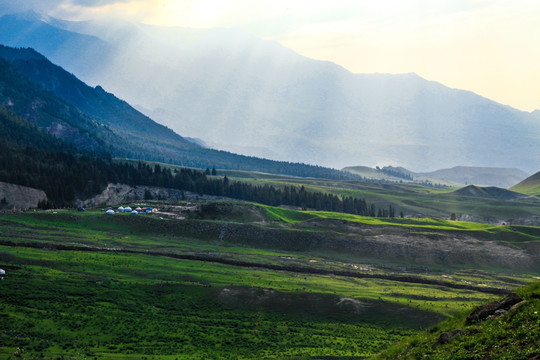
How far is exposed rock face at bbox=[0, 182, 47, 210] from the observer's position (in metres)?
185

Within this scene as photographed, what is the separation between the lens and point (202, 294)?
8088 centimetres

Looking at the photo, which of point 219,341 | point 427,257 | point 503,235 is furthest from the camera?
point 503,235

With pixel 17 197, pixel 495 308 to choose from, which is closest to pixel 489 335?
pixel 495 308

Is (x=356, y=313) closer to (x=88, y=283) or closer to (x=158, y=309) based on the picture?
(x=158, y=309)

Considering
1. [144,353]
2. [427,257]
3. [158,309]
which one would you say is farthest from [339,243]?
[144,353]

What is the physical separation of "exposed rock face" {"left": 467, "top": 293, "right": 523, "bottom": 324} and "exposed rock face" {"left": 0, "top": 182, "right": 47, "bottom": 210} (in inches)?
7142

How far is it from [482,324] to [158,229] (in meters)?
129

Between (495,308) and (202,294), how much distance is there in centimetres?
5733

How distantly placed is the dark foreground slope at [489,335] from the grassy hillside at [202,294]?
98.8 feet

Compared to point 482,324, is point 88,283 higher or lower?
lower

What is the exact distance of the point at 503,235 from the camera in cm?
16000

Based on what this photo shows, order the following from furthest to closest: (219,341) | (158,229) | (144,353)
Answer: (158,229), (219,341), (144,353)

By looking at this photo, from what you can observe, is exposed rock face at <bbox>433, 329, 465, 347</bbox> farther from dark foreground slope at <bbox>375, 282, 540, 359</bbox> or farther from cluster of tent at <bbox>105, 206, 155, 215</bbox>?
cluster of tent at <bbox>105, 206, 155, 215</bbox>

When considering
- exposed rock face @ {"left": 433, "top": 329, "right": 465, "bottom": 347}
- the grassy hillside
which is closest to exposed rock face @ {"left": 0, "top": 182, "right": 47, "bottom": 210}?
the grassy hillside
